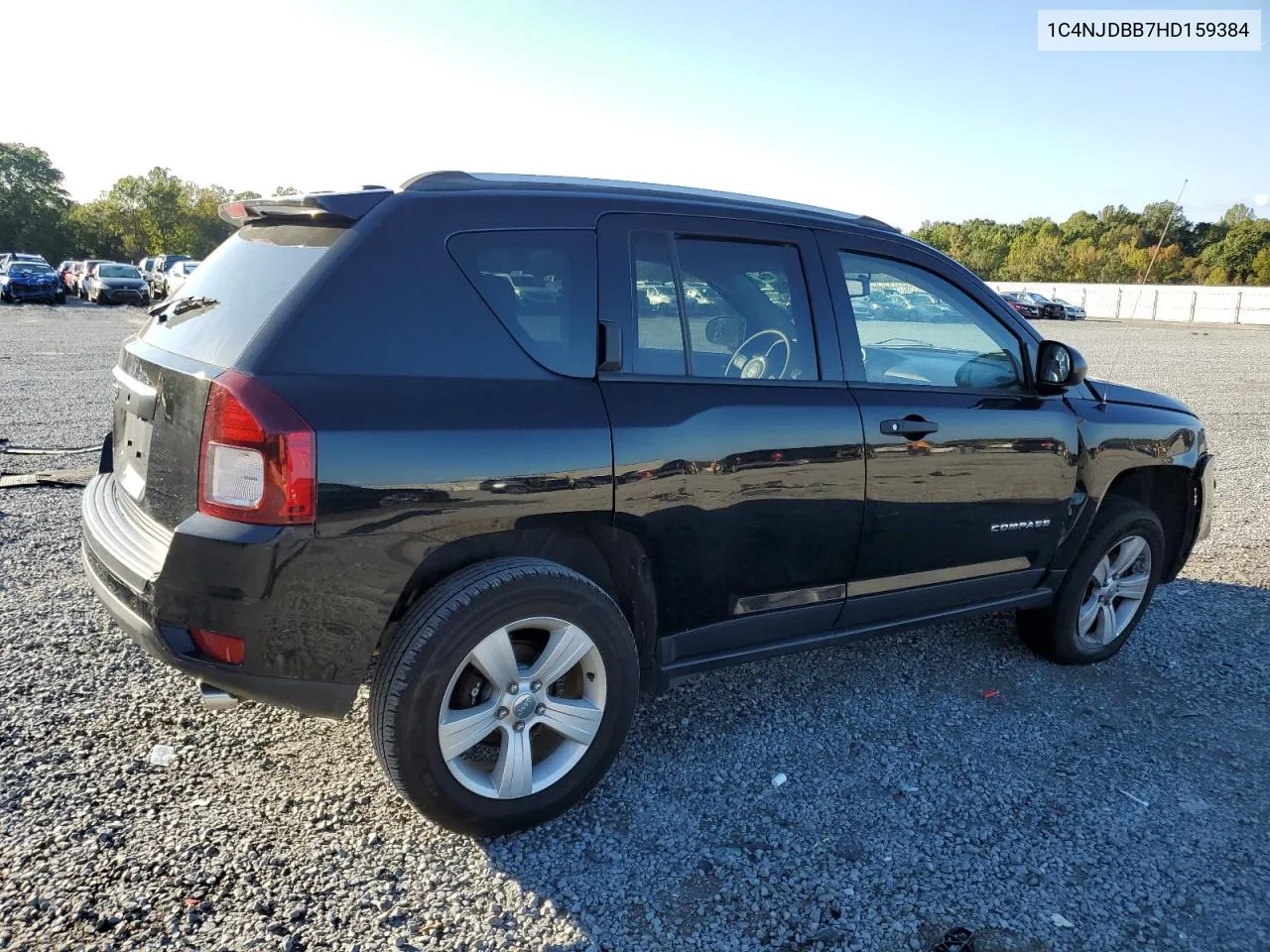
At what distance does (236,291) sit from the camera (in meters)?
2.83

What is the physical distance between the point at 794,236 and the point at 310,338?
1.84m

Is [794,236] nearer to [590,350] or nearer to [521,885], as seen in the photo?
[590,350]

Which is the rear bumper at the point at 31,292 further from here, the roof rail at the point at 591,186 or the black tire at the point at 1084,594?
the black tire at the point at 1084,594

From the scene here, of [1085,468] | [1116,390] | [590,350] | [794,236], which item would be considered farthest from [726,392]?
[1116,390]

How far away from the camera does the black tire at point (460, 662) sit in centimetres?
256

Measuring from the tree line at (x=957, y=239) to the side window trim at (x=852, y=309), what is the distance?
77730 mm

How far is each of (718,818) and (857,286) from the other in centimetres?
204

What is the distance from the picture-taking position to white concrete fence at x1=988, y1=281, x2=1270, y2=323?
48.9 meters

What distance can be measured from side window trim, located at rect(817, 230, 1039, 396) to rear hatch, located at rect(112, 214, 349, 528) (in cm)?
179

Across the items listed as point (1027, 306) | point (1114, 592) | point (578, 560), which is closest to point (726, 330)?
point (578, 560)

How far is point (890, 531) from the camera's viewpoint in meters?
3.48

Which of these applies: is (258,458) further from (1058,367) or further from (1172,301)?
(1172,301)

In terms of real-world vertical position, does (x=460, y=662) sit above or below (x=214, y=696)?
above

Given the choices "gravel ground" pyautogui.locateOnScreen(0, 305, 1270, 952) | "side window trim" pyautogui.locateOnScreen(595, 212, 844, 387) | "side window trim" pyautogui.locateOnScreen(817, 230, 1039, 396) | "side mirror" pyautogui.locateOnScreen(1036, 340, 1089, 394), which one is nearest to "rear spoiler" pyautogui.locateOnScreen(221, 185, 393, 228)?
"side window trim" pyautogui.locateOnScreen(595, 212, 844, 387)
